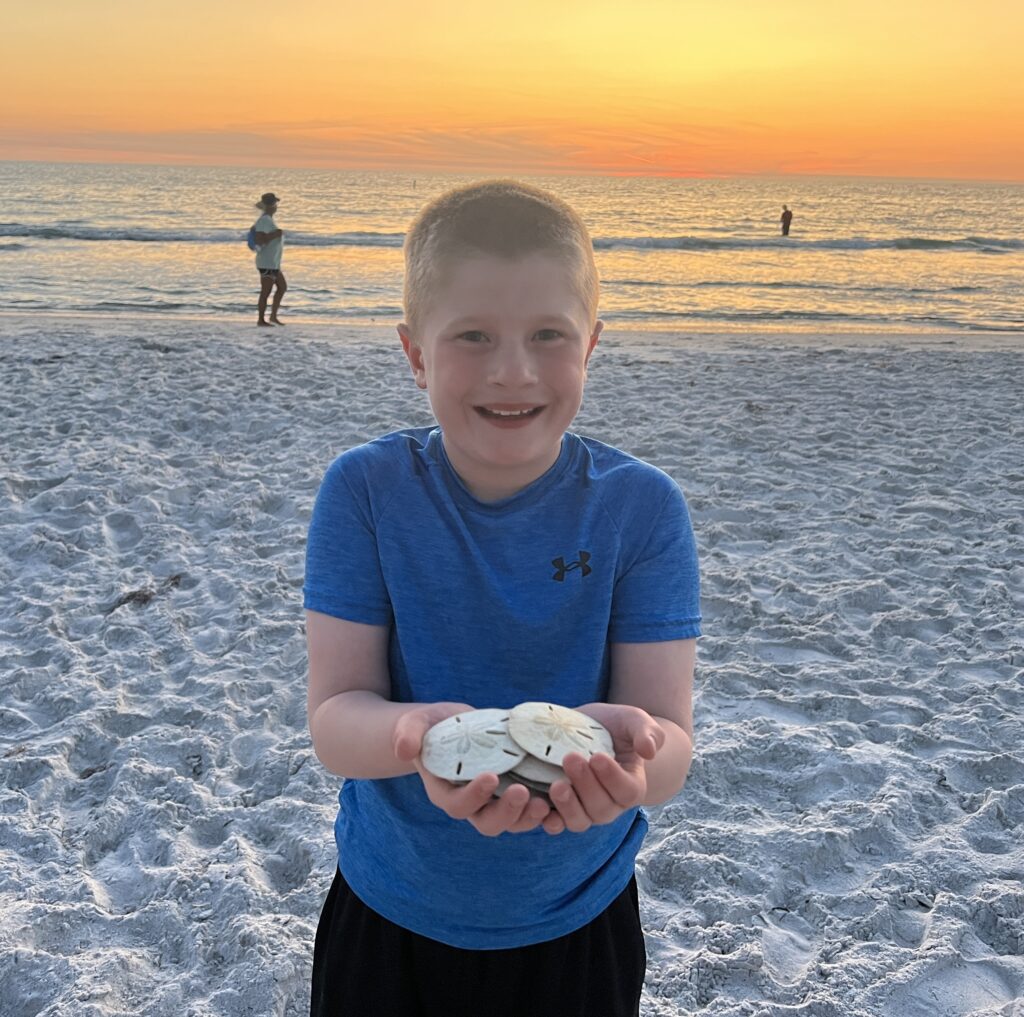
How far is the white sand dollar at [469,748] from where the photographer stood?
3.58 feet

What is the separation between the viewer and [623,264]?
24438 millimetres

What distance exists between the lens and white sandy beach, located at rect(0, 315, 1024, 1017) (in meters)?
2.46

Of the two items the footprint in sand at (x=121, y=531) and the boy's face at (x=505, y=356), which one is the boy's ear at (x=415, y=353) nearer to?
the boy's face at (x=505, y=356)

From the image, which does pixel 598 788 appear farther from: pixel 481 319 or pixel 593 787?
pixel 481 319

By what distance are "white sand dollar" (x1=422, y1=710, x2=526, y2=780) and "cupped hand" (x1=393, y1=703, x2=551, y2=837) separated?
14mm

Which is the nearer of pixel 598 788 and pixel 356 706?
pixel 598 788

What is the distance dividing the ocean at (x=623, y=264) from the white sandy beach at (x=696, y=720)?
841 centimetres

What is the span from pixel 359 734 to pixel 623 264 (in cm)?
2431

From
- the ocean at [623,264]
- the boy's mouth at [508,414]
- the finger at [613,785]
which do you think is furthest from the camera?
the ocean at [623,264]

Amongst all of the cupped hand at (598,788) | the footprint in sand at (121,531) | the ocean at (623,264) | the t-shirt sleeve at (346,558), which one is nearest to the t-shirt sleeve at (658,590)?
the cupped hand at (598,788)

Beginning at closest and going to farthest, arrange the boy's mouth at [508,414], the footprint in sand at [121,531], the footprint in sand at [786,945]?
the boy's mouth at [508,414] < the footprint in sand at [786,945] < the footprint in sand at [121,531]

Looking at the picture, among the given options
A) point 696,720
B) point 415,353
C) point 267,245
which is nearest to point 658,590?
point 415,353

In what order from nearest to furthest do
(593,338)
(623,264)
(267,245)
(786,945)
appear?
(593,338) < (786,945) < (267,245) < (623,264)

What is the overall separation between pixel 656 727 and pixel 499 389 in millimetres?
506
